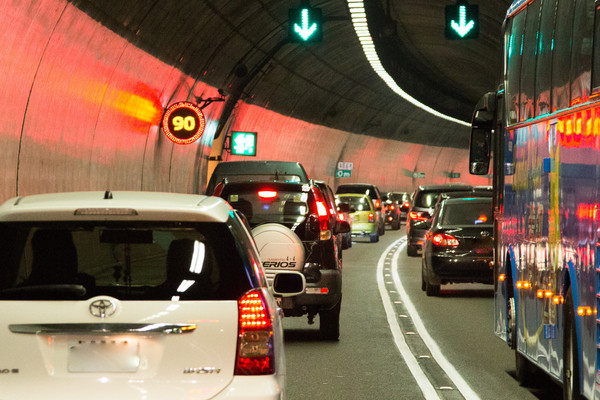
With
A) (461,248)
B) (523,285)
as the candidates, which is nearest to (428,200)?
(461,248)

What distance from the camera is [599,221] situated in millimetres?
7656

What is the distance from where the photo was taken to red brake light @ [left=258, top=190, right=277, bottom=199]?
48.6ft

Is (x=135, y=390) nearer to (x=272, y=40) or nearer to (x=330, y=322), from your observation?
(x=330, y=322)

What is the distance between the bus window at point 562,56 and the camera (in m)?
8.82

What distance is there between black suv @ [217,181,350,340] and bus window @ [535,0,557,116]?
15.3 feet

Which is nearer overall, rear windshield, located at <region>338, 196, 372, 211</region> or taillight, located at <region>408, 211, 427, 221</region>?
taillight, located at <region>408, 211, 427, 221</region>

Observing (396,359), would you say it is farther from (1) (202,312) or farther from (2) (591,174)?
(1) (202,312)

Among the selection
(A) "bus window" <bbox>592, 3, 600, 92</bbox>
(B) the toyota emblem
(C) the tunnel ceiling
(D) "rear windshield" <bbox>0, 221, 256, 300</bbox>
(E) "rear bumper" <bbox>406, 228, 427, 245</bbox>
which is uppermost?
(C) the tunnel ceiling

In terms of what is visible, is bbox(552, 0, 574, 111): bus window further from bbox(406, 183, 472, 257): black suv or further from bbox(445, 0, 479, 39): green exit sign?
bbox(406, 183, 472, 257): black suv

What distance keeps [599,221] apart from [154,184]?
2751 centimetres

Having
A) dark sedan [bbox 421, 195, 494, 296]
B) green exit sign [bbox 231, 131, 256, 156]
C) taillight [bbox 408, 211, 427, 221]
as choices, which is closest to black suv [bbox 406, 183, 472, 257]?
taillight [bbox 408, 211, 427, 221]

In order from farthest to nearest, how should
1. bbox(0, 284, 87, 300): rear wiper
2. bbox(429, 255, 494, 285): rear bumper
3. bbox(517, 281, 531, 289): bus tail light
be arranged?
1. bbox(429, 255, 494, 285): rear bumper
2. bbox(517, 281, 531, 289): bus tail light
3. bbox(0, 284, 87, 300): rear wiper

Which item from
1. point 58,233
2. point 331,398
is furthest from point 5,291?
point 331,398

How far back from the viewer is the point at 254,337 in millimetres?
6078
